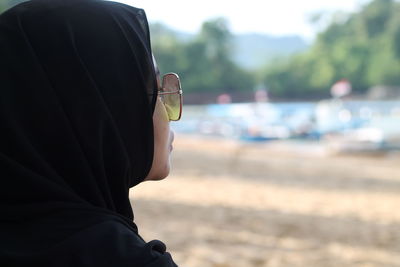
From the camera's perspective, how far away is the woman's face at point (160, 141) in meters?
0.94

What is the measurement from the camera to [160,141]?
944 mm

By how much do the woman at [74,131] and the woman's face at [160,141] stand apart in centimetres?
3

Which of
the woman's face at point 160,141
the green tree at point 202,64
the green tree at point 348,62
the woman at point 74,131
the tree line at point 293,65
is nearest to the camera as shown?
the woman at point 74,131

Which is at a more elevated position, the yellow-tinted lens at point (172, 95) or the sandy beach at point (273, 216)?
the yellow-tinted lens at point (172, 95)

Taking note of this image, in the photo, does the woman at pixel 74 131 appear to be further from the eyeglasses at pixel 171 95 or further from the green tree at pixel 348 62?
the green tree at pixel 348 62

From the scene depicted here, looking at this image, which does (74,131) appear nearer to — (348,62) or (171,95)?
(171,95)

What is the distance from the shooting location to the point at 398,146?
17094 mm

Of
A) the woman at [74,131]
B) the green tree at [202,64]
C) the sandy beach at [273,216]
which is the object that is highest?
the green tree at [202,64]

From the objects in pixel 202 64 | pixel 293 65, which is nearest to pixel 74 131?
pixel 202 64

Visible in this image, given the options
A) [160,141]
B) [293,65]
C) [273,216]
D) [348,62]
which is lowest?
[273,216]

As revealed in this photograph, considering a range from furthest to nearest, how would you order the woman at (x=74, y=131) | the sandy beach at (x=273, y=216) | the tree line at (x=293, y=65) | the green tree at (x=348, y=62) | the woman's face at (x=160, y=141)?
the green tree at (x=348, y=62), the tree line at (x=293, y=65), the sandy beach at (x=273, y=216), the woman's face at (x=160, y=141), the woman at (x=74, y=131)

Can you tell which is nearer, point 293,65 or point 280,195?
point 280,195

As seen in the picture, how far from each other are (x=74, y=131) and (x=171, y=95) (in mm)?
262

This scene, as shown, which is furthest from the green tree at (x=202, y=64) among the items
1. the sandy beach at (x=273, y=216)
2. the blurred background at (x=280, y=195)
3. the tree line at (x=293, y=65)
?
the sandy beach at (x=273, y=216)
